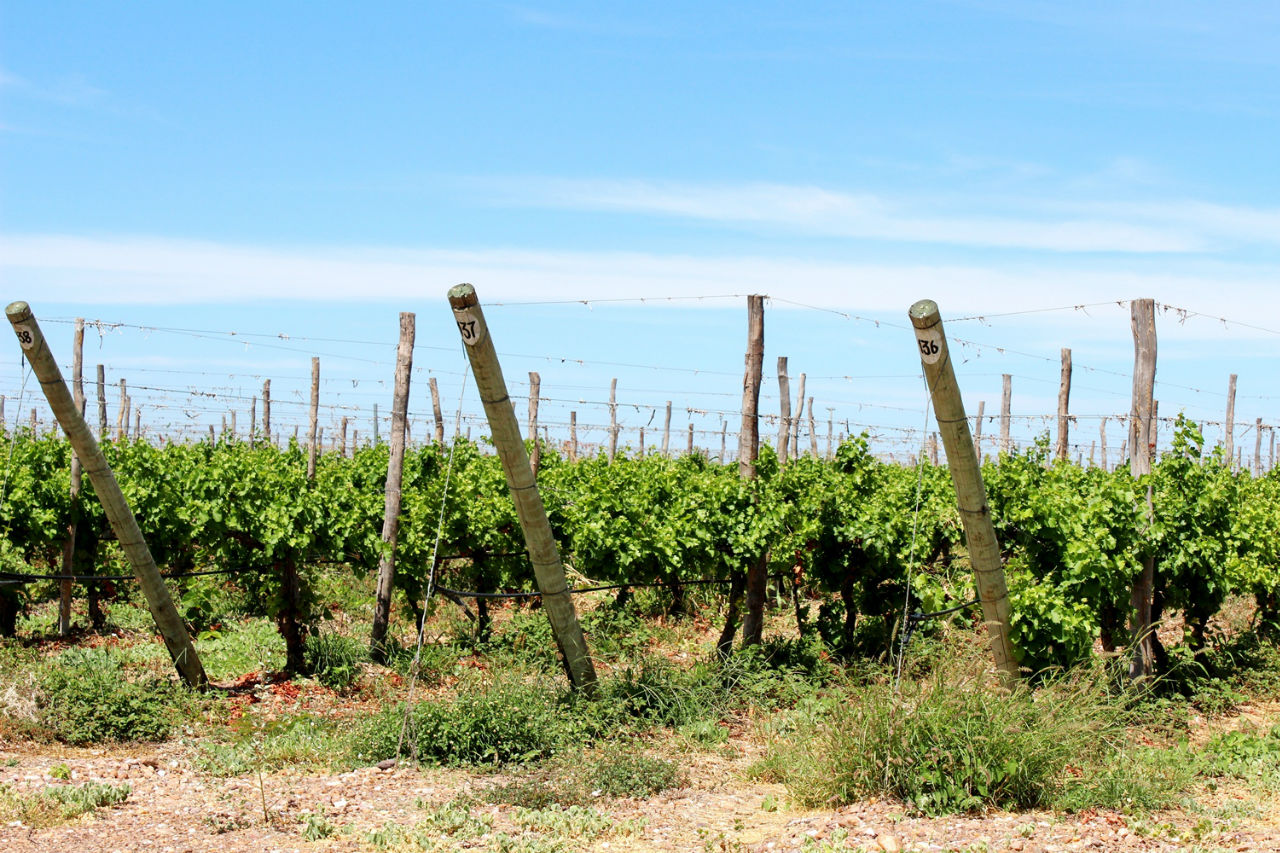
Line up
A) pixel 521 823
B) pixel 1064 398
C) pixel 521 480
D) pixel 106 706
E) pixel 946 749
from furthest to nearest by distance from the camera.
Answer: pixel 1064 398
pixel 106 706
pixel 521 480
pixel 946 749
pixel 521 823

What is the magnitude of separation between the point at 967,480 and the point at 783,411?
18.9 feet

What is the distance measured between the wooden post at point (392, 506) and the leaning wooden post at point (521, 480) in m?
2.58

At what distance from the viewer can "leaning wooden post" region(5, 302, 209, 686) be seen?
24.0 ft

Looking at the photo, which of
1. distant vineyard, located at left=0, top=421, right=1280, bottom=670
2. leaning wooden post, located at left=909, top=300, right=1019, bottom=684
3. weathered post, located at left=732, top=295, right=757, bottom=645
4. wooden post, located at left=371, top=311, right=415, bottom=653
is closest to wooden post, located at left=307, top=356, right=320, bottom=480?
distant vineyard, located at left=0, top=421, right=1280, bottom=670

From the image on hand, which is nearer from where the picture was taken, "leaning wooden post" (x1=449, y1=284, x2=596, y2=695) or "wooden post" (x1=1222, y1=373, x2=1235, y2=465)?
"leaning wooden post" (x1=449, y1=284, x2=596, y2=695)

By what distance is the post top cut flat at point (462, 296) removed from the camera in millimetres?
6523

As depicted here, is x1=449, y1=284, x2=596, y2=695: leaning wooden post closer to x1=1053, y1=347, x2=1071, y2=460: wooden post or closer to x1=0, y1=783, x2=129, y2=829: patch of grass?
x1=0, y1=783, x2=129, y2=829: patch of grass

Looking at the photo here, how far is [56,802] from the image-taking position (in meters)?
5.46

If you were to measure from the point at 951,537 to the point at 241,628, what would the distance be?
6698 millimetres

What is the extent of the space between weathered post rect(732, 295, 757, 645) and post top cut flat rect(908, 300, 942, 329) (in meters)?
2.77

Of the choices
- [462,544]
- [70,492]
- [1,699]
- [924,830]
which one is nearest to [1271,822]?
[924,830]

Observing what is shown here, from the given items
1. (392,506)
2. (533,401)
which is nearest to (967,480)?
(392,506)

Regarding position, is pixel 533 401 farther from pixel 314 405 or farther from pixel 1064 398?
pixel 1064 398

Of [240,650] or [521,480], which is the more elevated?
[521,480]
